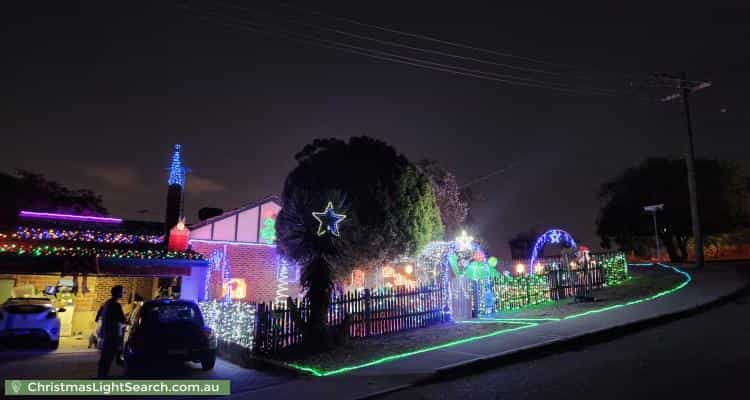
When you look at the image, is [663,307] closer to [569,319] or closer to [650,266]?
[569,319]

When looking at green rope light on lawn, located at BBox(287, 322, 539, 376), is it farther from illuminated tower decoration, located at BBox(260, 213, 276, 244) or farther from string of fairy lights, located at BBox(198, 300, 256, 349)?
illuminated tower decoration, located at BBox(260, 213, 276, 244)

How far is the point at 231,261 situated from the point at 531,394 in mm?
14641

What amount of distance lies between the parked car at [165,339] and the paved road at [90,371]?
0.25 metres

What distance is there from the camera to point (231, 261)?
1830cm

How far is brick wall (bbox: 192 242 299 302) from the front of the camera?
58.6 ft

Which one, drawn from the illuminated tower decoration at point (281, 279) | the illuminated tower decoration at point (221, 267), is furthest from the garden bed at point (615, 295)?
the illuminated tower decoration at point (221, 267)

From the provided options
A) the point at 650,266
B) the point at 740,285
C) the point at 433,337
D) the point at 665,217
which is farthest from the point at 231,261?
the point at 665,217

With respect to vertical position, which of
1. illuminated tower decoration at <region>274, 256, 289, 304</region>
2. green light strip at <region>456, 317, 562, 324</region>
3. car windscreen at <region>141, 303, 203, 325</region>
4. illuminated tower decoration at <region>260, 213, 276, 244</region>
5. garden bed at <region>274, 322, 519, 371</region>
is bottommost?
garden bed at <region>274, 322, 519, 371</region>

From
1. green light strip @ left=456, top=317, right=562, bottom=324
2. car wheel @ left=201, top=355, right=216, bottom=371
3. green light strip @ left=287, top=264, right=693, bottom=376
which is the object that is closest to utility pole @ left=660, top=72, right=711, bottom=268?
green light strip @ left=287, top=264, right=693, bottom=376

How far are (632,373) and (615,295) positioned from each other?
31.0ft

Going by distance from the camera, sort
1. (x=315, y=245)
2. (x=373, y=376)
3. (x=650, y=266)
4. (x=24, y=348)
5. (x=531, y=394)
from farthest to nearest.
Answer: (x=650, y=266) < (x=24, y=348) < (x=315, y=245) < (x=373, y=376) < (x=531, y=394)

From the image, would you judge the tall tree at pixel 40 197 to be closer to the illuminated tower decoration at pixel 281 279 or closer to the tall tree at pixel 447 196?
the illuminated tower decoration at pixel 281 279

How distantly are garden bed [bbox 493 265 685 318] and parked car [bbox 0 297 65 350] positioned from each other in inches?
506

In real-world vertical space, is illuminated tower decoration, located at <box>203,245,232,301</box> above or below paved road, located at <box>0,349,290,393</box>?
above
